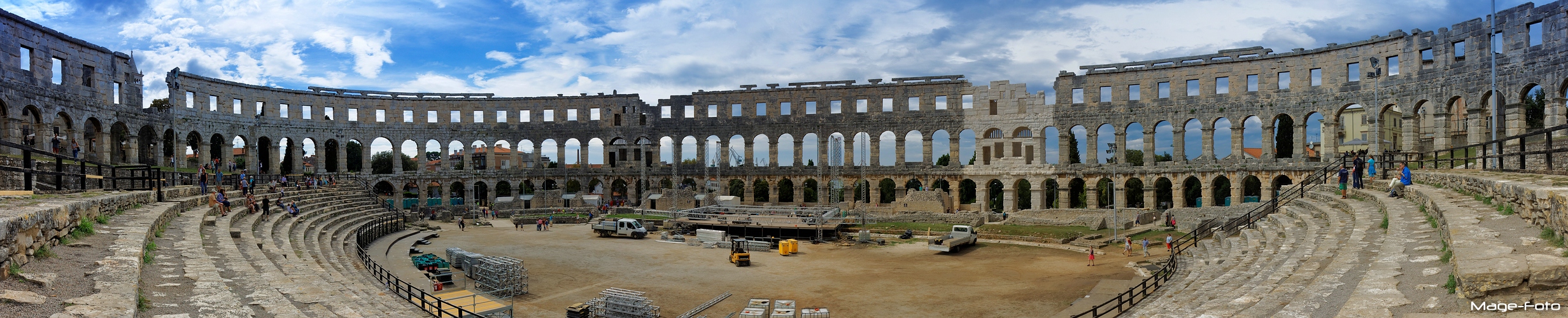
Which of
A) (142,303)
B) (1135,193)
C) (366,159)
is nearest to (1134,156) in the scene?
(1135,193)

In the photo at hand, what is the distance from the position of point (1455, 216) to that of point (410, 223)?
4534 cm

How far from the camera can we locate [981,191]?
49531 mm

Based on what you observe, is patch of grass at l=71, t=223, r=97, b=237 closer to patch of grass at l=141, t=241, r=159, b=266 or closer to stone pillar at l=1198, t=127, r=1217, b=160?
patch of grass at l=141, t=241, r=159, b=266

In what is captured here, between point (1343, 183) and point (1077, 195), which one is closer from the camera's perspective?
point (1343, 183)

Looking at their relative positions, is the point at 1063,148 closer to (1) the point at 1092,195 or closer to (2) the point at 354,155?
(1) the point at 1092,195

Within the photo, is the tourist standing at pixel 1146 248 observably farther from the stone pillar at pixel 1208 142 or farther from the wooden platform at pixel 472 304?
the wooden platform at pixel 472 304

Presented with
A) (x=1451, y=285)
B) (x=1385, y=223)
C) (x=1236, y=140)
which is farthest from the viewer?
(x=1236, y=140)

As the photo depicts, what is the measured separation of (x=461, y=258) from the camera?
25781mm

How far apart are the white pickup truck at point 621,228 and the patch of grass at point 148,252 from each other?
26279 mm

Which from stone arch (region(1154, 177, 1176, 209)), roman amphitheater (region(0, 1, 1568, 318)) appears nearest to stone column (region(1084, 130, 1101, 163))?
roman amphitheater (region(0, 1, 1568, 318))

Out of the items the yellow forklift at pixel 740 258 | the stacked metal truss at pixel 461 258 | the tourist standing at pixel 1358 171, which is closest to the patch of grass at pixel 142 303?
the stacked metal truss at pixel 461 258

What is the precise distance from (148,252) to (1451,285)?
16.2m

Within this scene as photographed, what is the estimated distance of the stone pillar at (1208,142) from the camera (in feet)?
141

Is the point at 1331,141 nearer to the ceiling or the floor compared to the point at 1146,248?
nearer to the ceiling
